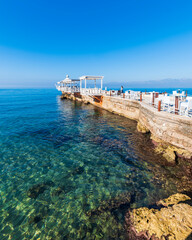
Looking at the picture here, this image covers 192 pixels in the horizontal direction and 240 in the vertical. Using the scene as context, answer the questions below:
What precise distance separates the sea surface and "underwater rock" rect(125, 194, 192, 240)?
35 cm

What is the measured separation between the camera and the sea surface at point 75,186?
13.8ft

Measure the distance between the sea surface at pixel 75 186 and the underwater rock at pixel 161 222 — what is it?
35cm

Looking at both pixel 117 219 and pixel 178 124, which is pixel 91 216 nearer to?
pixel 117 219

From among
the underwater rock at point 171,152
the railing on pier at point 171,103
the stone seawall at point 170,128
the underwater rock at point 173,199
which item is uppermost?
the railing on pier at point 171,103

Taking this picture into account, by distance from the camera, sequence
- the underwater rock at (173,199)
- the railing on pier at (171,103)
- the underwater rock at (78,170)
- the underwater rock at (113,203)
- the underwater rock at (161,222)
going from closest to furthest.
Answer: the underwater rock at (161,222)
the underwater rock at (113,203)
the underwater rock at (173,199)
the underwater rock at (78,170)
the railing on pier at (171,103)

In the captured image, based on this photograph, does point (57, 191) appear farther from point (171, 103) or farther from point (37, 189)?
point (171, 103)

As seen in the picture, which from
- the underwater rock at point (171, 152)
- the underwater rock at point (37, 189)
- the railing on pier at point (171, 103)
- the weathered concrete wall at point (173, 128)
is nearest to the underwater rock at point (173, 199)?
the underwater rock at point (171, 152)

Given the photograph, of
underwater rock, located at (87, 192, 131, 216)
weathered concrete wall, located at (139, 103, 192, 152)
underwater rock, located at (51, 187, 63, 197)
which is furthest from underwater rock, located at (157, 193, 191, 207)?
underwater rock, located at (51, 187, 63, 197)

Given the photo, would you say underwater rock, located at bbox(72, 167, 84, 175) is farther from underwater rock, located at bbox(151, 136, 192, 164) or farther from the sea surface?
underwater rock, located at bbox(151, 136, 192, 164)

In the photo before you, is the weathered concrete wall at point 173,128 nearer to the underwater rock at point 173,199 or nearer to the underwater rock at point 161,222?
the underwater rock at point 173,199

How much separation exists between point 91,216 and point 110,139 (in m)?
7.14

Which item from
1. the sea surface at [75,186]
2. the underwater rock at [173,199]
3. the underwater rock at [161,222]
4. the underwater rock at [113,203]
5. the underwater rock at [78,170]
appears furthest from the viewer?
the underwater rock at [78,170]

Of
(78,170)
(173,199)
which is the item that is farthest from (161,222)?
(78,170)

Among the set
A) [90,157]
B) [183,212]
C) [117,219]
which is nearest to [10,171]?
[90,157]
